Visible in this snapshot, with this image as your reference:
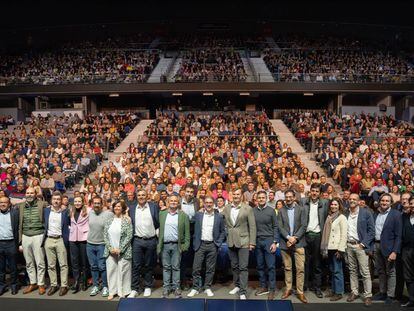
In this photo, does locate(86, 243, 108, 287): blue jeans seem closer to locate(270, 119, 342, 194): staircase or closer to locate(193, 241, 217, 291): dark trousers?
locate(193, 241, 217, 291): dark trousers

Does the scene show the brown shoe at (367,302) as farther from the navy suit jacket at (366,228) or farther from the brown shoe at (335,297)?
the navy suit jacket at (366,228)

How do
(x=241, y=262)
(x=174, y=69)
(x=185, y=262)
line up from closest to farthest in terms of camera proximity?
1. (x=241, y=262)
2. (x=185, y=262)
3. (x=174, y=69)

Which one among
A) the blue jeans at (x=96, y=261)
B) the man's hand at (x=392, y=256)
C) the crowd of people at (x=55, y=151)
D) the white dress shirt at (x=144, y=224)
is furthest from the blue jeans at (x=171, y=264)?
the crowd of people at (x=55, y=151)

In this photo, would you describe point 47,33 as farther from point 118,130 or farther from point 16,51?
point 118,130

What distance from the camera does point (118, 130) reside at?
2020 cm

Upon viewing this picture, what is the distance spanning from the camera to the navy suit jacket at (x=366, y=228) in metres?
6.71

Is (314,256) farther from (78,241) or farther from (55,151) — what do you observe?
(55,151)

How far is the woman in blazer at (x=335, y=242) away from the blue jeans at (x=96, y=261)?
11.6ft

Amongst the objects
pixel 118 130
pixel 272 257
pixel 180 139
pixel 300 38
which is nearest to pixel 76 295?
pixel 272 257

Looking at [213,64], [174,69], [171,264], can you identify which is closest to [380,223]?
[171,264]

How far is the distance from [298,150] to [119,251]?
497 inches

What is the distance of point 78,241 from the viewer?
283 inches

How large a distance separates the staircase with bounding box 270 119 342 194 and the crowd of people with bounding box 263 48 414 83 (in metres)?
3.23

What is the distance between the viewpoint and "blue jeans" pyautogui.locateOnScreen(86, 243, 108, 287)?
7086 mm
